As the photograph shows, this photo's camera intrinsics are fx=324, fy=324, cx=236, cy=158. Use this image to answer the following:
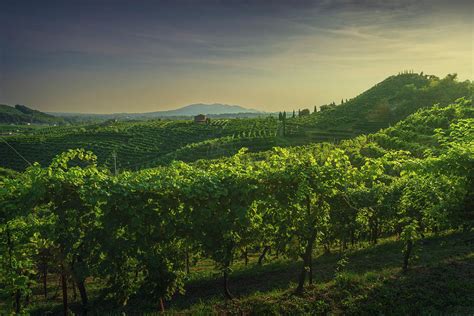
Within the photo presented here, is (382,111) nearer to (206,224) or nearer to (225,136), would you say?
(225,136)

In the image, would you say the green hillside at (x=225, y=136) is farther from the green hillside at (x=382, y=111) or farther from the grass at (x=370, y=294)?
the grass at (x=370, y=294)

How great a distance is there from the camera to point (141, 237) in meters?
9.83

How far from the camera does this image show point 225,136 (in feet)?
420

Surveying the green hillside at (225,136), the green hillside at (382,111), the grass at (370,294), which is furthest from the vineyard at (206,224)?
the green hillside at (382,111)

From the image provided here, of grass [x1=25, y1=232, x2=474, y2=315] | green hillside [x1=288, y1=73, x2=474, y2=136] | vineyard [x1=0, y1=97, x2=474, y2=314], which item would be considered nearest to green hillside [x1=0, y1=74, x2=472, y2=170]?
green hillside [x1=288, y1=73, x2=474, y2=136]

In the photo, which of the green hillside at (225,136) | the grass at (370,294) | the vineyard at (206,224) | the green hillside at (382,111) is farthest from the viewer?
the green hillside at (382,111)

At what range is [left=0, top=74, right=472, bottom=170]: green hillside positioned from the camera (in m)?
101

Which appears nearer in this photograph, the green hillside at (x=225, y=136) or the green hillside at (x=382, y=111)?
the green hillside at (x=225, y=136)

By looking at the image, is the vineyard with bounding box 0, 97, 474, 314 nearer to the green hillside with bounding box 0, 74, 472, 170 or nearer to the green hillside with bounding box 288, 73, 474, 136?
the green hillside with bounding box 0, 74, 472, 170

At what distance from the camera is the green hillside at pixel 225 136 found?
330ft

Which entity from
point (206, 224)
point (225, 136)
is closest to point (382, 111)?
point (225, 136)

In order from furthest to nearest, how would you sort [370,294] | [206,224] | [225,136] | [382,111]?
[225,136] → [382,111] → [370,294] → [206,224]

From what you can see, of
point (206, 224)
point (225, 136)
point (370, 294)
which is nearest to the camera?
point (206, 224)

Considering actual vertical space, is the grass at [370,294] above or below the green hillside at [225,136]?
below
